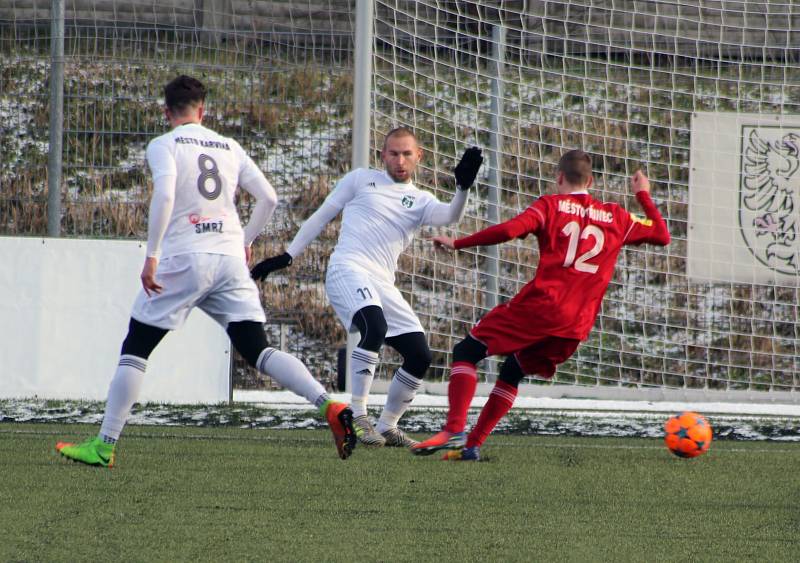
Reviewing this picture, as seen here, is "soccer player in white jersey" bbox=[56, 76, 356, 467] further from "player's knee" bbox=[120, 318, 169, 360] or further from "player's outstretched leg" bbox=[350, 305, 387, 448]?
"player's outstretched leg" bbox=[350, 305, 387, 448]

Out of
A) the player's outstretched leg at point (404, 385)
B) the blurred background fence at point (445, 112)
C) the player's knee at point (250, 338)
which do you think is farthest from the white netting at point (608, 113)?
the player's knee at point (250, 338)

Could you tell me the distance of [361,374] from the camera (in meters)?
6.47

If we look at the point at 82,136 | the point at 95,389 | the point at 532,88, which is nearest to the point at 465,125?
the point at 532,88

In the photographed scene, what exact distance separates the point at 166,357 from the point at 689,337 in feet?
15.1

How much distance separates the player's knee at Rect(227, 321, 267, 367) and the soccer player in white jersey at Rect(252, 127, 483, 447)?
0.92 m

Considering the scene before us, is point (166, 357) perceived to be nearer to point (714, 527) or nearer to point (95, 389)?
point (95, 389)

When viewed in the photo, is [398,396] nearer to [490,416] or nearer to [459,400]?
[459,400]

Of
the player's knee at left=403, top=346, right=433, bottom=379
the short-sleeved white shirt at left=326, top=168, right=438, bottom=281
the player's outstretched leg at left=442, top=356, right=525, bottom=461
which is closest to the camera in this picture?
the player's outstretched leg at left=442, top=356, right=525, bottom=461

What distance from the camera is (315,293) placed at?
10.2 meters

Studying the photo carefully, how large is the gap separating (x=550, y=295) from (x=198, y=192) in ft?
5.53

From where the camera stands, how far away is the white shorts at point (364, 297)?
21.2 ft

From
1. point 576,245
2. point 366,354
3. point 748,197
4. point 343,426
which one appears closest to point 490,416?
point 366,354

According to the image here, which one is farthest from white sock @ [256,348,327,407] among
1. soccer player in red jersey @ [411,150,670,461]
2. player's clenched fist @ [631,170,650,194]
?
player's clenched fist @ [631,170,650,194]

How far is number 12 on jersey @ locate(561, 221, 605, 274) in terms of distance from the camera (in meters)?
5.91
